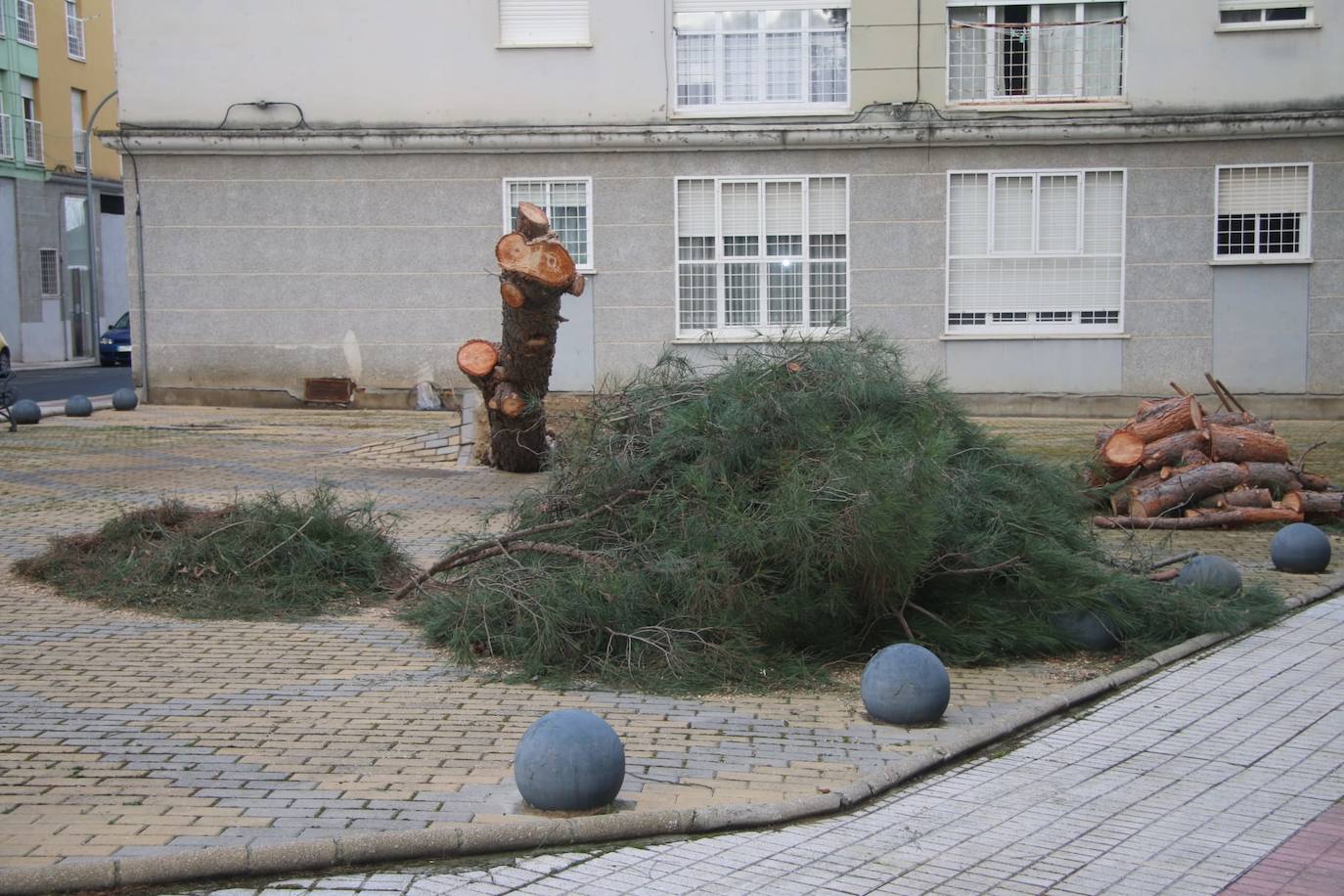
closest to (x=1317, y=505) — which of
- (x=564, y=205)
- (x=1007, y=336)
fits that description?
(x=1007, y=336)

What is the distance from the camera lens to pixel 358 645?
25.4 feet

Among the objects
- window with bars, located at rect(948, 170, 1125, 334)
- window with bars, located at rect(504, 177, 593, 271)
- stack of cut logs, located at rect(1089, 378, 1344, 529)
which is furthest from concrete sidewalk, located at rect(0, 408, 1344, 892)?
window with bars, located at rect(504, 177, 593, 271)

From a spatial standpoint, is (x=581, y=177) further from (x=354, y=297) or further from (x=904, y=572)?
(x=904, y=572)

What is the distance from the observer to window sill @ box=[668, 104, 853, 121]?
20938 millimetres

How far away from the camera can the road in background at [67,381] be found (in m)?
28.0

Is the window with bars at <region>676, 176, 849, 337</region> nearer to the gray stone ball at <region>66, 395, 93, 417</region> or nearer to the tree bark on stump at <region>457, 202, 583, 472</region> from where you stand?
the tree bark on stump at <region>457, 202, 583, 472</region>

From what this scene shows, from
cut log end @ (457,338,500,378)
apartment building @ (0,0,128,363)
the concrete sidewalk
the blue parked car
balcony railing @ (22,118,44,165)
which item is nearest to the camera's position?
the concrete sidewalk

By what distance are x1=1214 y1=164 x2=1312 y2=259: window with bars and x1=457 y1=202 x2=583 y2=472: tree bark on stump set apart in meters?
11.0

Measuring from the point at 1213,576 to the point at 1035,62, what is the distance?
13.7 m

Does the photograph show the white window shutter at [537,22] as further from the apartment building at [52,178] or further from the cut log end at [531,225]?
the apartment building at [52,178]

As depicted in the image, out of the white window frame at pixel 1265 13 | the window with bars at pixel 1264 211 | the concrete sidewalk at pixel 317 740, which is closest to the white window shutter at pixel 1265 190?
the window with bars at pixel 1264 211

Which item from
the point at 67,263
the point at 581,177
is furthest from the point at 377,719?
the point at 67,263

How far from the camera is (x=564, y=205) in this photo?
2130cm

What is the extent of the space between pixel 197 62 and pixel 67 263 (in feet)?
84.9
